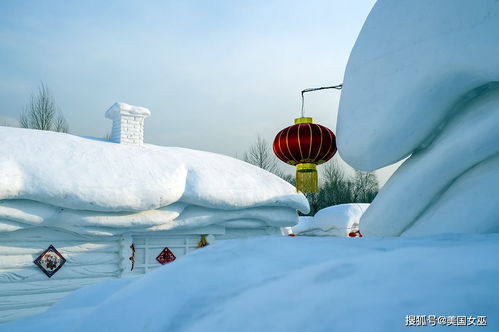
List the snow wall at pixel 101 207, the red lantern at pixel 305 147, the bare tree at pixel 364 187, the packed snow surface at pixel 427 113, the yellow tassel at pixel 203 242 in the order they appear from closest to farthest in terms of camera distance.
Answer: the packed snow surface at pixel 427 113
the snow wall at pixel 101 207
the red lantern at pixel 305 147
the yellow tassel at pixel 203 242
the bare tree at pixel 364 187

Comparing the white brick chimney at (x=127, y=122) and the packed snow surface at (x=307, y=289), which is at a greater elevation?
the white brick chimney at (x=127, y=122)

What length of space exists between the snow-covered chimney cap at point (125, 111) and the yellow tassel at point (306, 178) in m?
3.09

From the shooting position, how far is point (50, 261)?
538cm

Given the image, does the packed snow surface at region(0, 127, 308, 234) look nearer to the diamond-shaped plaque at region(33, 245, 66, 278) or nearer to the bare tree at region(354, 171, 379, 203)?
the diamond-shaped plaque at region(33, 245, 66, 278)

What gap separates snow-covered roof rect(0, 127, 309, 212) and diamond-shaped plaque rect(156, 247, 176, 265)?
35.5 inches

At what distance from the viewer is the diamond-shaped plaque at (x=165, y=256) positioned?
6.39 metres

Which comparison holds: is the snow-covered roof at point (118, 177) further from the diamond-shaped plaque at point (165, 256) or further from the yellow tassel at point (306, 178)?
the yellow tassel at point (306, 178)

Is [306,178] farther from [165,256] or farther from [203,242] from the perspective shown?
[165,256]

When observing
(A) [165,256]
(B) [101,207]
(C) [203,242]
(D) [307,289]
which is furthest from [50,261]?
(D) [307,289]

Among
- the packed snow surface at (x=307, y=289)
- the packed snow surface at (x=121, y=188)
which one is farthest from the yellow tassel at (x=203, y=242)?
the packed snow surface at (x=307, y=289)

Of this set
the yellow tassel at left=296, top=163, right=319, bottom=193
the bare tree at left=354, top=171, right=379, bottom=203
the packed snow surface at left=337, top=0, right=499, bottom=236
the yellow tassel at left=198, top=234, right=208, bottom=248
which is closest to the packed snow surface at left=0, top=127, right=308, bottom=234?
the yellow tassel at left=198, top=234, right=208, bottom=248

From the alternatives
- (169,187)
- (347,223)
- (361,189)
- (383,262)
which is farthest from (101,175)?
(361,189)

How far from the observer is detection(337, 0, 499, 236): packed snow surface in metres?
1.13

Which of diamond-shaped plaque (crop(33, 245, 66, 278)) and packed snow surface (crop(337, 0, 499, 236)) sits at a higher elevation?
packed snow surface (crop(337, 0, 499, 236))
